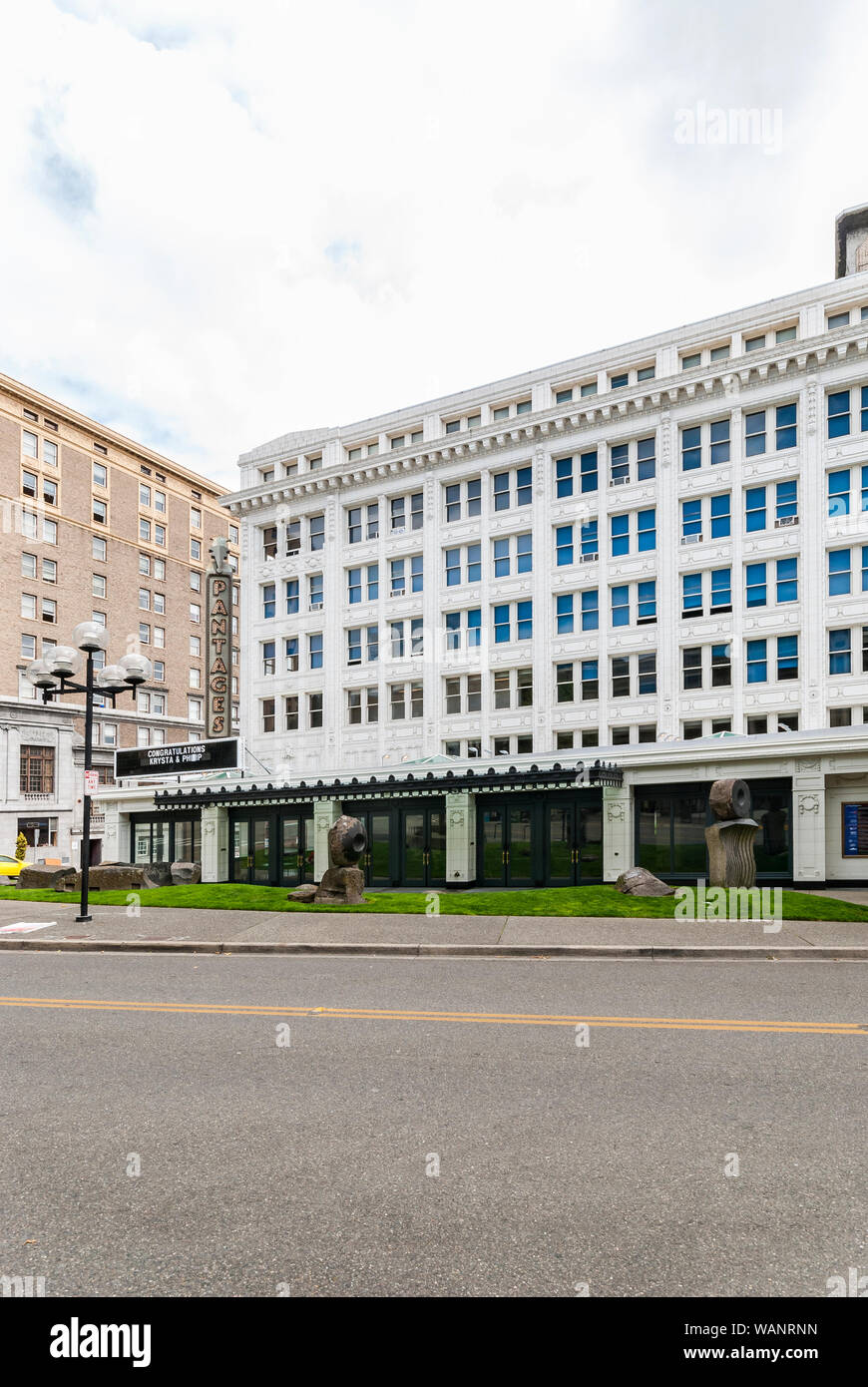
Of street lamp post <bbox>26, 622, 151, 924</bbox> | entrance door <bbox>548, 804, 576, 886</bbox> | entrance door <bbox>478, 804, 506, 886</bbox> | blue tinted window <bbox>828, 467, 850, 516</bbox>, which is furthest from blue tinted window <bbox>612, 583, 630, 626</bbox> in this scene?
street lamp post <bbox>26, 622, 151, 924</bbox>

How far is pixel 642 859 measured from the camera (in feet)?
82.7

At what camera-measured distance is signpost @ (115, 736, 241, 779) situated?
31.0 m

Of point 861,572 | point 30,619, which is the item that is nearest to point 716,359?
point 861,572

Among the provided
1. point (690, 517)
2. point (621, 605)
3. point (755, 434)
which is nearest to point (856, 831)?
point (621, 605)

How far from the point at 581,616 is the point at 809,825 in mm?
12685

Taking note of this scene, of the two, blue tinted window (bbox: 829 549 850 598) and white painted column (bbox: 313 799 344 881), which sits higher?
blue tinted window (bbox: 829 549 850 598)

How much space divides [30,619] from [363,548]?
2992cm

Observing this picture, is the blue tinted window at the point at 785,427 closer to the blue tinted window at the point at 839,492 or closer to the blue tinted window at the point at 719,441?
the blue tinted window at the point at 719,441

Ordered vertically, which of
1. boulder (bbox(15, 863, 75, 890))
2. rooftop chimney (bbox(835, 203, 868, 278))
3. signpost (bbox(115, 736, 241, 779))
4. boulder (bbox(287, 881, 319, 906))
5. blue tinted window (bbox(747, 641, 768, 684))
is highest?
rooftop chimney (bbox(835, 203, 868, 278))

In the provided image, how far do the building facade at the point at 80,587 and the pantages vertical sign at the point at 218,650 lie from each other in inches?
756

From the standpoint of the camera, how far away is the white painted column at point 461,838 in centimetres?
2644

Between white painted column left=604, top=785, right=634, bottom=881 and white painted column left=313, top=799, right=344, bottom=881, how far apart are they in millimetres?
9427

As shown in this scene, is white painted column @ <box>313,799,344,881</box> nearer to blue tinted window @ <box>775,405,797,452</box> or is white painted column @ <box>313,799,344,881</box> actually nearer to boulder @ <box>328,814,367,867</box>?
boulder @ <box>328,814,367,867</box>

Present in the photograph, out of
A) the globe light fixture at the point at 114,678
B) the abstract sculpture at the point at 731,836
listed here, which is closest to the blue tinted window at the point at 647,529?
the abstract sculpture at the point at 731,836
